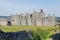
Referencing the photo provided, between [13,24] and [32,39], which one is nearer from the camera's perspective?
[32,39]

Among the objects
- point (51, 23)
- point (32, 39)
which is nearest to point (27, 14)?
point (51, 23)

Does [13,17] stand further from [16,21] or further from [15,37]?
[15,37]

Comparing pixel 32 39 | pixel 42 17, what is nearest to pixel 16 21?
pixel 42 17

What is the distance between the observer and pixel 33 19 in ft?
184

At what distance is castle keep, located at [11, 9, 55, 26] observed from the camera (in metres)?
54.9

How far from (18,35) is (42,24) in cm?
4424

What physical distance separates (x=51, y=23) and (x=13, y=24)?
804 centimetres

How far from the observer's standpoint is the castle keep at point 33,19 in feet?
180

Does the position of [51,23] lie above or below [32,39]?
below

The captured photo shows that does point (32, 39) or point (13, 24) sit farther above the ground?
point (32, 39)

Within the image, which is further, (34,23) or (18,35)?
(34,23)

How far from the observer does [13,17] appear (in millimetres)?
54531

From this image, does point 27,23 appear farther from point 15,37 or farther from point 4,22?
point 15,37

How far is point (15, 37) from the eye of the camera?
1201 centimetres
